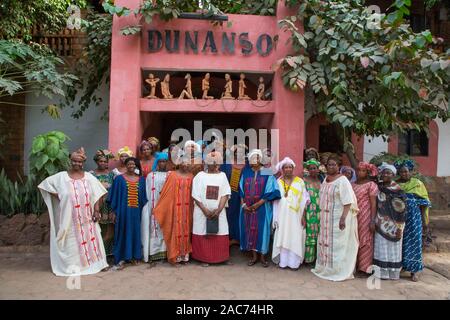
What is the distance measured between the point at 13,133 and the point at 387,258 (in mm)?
7994

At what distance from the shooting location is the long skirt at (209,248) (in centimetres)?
516

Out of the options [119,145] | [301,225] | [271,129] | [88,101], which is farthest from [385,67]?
[88,101]

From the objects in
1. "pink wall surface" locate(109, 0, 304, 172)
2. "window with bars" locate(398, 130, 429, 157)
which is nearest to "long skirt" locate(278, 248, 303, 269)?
"pink wall surface" locate(109, 0, 304, 172)

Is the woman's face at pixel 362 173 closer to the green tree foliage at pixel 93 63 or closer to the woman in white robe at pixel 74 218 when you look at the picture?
the woman in white robe at pixel 74 218

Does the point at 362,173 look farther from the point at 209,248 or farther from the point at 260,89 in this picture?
the point at 260,89

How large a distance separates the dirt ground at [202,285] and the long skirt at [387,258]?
0.40 ft

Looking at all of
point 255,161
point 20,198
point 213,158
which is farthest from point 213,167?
point 20,198

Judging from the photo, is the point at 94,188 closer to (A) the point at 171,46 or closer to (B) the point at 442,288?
(A) the point at 171,46

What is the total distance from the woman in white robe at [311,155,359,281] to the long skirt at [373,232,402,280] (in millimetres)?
271

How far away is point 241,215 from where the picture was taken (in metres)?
5.42

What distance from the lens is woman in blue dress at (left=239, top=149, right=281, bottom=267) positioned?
519 centimetres

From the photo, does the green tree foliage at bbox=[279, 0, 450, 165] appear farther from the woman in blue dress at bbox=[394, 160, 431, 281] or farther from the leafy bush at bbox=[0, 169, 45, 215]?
the leafy bush at bbox=[0, 169, 45, 215]

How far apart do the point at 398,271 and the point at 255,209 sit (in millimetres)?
1922

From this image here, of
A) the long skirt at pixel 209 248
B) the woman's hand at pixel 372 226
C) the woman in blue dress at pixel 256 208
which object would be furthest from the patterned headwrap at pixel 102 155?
the woman's hand at pixel 372 226
